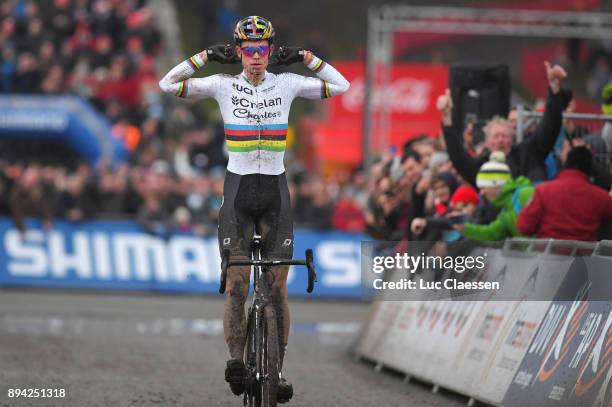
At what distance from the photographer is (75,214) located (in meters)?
22.8

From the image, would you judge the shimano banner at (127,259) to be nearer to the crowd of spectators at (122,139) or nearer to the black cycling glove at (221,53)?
the crowd of spectators at (122,139)

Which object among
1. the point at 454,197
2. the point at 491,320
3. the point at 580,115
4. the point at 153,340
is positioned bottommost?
the point at 153,340

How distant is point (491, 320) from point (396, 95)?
20013 mm

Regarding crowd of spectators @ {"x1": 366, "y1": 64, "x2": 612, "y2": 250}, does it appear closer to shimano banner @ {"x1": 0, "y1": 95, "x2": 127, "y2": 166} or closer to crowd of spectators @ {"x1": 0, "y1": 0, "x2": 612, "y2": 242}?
crowd of spectators @ {"x1": 0, "y1": 0, "x2": 612, "y2": 242}

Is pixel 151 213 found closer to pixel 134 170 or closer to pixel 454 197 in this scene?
pixel 134 170

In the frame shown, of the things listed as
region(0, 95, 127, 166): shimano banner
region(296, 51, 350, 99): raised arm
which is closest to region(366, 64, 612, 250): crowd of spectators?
region(296, 51, 350, 99): raised arm

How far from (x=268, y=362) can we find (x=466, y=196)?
4.58 metres

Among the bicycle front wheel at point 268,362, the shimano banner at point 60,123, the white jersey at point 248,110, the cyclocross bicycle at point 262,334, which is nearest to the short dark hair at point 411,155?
the white jersey at point 248,110

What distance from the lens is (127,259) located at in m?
22.7

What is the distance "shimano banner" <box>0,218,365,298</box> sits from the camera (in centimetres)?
2266

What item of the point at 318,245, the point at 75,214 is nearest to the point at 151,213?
the point at 75,214

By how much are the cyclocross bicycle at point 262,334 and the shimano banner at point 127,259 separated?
541 inches

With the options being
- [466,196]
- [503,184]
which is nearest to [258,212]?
[503,184]

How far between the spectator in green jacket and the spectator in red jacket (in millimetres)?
582
